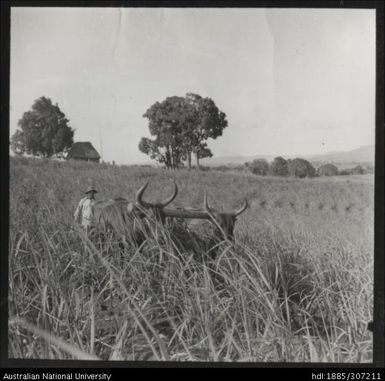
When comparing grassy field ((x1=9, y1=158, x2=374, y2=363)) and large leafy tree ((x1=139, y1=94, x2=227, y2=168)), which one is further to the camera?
large leafy tree ((x1=139, y1=94, x2=227, y2=168))

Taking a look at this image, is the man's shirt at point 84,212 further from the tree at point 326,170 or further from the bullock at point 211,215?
the tree at point 326,170

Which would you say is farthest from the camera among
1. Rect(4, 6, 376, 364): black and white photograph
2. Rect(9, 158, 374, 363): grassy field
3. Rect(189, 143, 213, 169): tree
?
Rect(189, 143, 213, 169): tree

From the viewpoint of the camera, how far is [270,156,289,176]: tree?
251 cm

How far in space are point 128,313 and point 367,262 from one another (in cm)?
139

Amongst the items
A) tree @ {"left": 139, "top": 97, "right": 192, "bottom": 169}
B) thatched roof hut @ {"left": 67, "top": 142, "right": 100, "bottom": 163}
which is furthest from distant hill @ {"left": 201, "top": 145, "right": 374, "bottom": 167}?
thatched roof hut @ {"left": 67, "top": 142, "right": 100, "bottom": 163}

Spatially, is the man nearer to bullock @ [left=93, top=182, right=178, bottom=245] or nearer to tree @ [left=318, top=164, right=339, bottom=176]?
bullock @ [left=93, top=182, right=178, bottom=245]

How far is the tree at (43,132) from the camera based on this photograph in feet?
8.07

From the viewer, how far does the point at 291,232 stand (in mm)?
2596

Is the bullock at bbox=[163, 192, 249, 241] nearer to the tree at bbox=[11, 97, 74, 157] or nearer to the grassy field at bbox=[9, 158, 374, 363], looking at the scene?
the grassy field at bbox=[9, 158, 374, 363]

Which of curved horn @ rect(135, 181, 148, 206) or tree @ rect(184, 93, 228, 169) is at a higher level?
tree @ rect(184, 93, 228, 169)

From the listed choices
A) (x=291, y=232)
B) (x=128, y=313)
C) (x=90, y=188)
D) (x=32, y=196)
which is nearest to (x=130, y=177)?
A: (x=90, y=188)

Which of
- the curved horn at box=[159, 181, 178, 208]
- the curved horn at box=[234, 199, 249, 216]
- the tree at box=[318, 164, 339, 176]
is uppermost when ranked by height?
the tree at box=[318, 164, 339, 176]

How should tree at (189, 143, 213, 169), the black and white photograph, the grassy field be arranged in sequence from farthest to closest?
1. tree at (189, 143, 213, 169)
2. the black and white photograph
3. the grassy field

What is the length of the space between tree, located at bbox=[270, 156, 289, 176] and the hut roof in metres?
1.04
